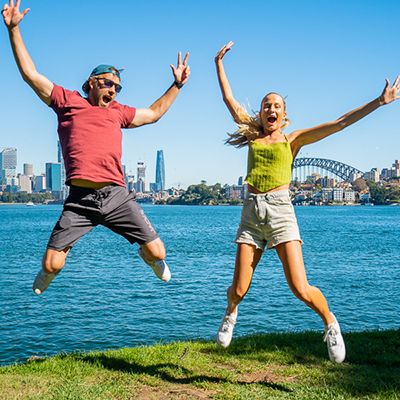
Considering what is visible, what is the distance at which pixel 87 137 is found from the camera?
5445 mm

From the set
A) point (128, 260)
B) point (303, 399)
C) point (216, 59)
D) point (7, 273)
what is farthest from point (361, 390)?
point (128, 260)

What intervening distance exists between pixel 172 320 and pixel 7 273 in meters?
16.1

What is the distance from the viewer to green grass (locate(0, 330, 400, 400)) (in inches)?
211

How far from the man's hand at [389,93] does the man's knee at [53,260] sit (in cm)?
348

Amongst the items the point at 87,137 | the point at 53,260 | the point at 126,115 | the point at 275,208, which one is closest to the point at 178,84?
the point at 126,115

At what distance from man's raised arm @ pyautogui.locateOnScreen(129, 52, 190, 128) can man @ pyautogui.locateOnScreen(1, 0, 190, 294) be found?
0.08 feet

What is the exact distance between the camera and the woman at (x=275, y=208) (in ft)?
17.6

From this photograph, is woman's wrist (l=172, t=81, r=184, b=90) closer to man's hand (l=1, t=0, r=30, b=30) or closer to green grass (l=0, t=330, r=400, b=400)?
man's hand (l=1, t=0, r=30, b=30)

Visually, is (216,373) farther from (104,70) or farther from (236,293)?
(104,70)

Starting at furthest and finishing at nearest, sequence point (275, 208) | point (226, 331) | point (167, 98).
Result: point (167, 98) < point (226, 331) < point (275, 208)

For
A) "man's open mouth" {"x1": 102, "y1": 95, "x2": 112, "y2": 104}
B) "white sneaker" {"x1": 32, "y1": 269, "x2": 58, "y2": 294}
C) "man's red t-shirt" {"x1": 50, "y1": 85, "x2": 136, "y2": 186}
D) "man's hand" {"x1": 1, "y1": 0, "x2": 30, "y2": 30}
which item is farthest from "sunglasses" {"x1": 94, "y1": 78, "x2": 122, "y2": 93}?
"white sneaker" {"x1": 32, "y1": 269, "x2": 58, "y2": 294}

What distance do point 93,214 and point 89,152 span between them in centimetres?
66

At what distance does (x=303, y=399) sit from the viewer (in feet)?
16.9

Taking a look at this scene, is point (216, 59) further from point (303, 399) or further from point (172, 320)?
point (172, 320)
